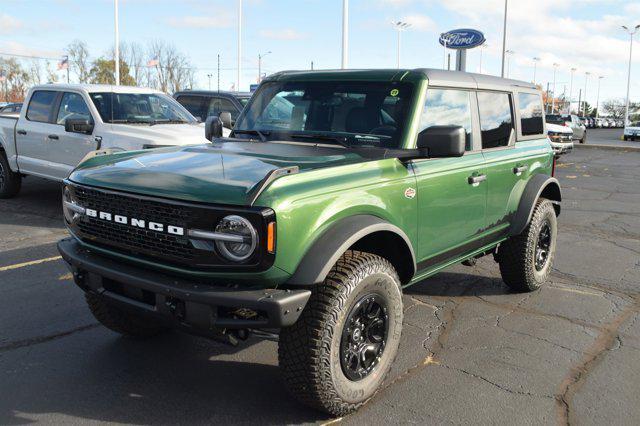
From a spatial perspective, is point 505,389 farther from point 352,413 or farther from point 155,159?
point 155,159

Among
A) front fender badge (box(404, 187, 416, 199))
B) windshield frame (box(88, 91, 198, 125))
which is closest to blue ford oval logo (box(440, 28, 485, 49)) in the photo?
windshield frame (box(88, 91, 198, 125))

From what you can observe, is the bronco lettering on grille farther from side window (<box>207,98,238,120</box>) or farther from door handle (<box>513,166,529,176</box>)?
side window (<box>207,98,238,120</box>)

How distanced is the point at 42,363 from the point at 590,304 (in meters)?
4.36

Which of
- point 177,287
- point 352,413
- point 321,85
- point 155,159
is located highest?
point 321,85

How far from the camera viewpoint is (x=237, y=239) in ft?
9.20

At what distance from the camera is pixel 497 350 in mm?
4160

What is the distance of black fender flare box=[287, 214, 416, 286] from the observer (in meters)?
2.92

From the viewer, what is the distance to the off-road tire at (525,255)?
5.20 metres

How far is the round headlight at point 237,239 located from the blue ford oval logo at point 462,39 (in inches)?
1024

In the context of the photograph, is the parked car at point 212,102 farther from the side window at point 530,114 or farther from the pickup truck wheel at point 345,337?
the pickup truck wheel at point 345,337

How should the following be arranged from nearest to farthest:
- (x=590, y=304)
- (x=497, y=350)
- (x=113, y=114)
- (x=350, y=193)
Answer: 1. (x=350, y=193)
2. (x=497, y=350)
3. (x=590, y=304)
4. (x=113, y=114)

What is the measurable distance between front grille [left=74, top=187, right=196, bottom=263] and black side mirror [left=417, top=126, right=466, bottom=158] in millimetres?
1544

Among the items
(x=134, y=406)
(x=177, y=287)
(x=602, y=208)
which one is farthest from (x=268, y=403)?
(x=602, y=208)

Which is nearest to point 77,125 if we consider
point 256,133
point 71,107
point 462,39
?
point 71,107
